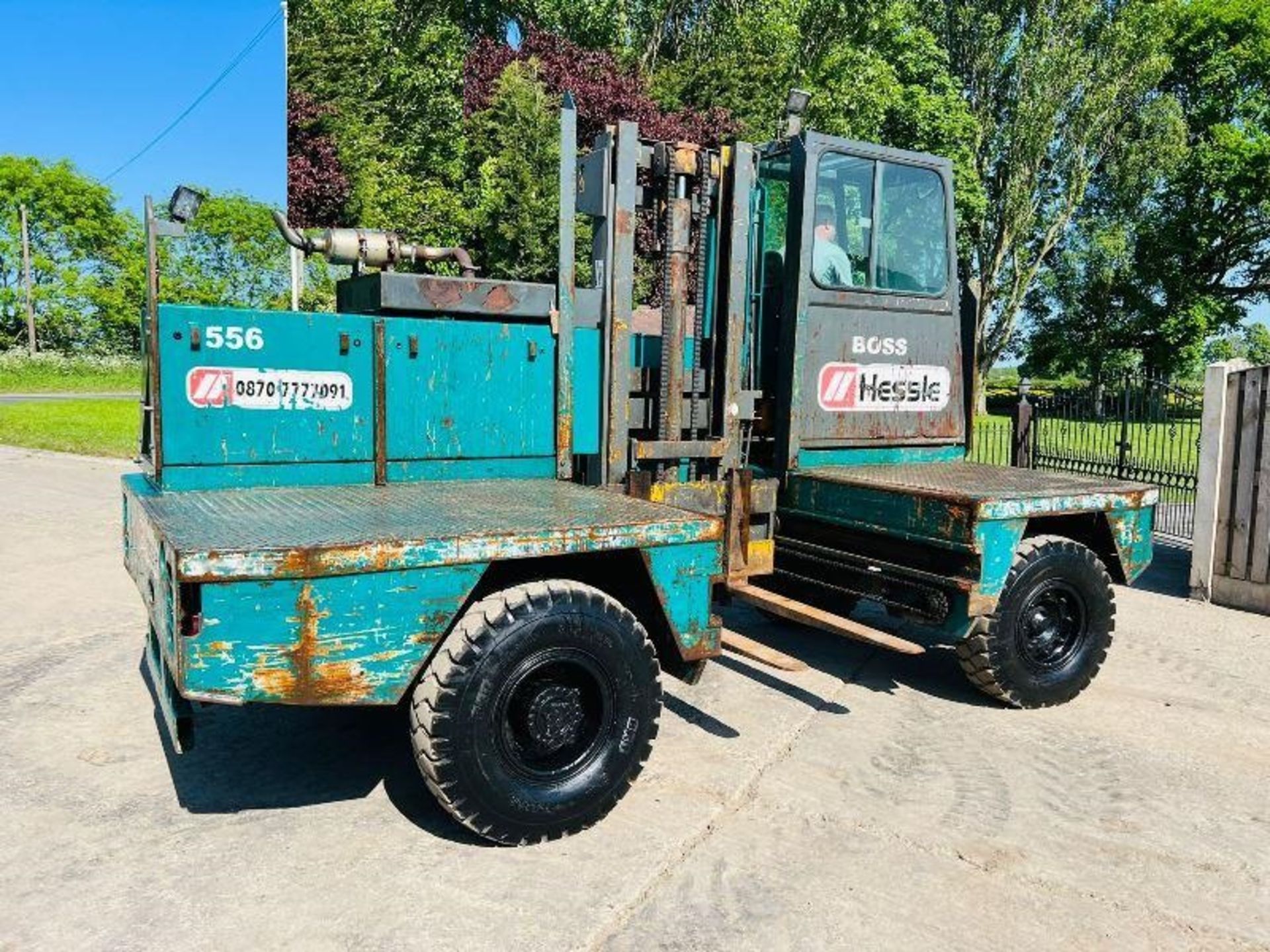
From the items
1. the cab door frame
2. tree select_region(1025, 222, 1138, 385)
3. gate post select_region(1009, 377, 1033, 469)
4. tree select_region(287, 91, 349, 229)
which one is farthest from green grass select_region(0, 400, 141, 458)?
tree select_region(1025, 222, 1138, 385)

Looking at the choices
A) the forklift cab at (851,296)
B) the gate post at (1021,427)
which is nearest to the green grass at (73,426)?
the forklift cab at (851,296)

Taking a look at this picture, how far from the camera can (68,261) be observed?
5050 centimetres

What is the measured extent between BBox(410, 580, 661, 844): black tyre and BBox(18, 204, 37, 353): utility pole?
48059 mm

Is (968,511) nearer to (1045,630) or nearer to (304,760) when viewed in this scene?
(1045,630)

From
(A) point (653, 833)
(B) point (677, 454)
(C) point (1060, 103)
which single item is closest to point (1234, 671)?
(B) point (677, 454)

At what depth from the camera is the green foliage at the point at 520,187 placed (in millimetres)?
20312

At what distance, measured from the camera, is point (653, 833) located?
3.82m

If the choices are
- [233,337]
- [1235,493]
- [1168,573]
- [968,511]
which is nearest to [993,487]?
[968,511]

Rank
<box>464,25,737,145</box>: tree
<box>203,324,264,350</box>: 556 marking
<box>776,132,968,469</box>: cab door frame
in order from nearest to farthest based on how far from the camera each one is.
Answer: <box>203,324,264,350</box>: 556 marking < <box>776,132,968,469</box>: cab door frame < <box>464,25,737,145</box>: tree

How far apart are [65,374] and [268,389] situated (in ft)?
140

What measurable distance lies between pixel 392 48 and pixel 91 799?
2609 centimetres

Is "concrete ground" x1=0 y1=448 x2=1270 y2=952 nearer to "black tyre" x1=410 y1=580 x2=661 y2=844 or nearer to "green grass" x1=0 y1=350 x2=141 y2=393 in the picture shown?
"black tyre" x1=410 y1=580 x2=661 y2=844

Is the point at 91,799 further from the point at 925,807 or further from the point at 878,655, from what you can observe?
the point at 878,655

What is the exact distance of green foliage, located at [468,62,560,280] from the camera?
20312mm
